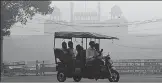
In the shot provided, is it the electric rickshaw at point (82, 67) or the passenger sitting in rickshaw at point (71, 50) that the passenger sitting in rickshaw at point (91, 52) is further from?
the passenger sitting in rickshaw at point (71, 50)

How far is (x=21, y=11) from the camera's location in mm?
29859

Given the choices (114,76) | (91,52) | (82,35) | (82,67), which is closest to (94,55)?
(91,52)

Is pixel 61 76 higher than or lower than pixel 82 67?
lower

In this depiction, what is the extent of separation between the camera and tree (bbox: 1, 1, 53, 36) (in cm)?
2775

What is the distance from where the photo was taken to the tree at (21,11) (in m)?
27.8

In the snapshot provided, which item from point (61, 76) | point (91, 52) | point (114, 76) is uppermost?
point (91, 52)

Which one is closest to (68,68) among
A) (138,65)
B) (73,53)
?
(73,53)

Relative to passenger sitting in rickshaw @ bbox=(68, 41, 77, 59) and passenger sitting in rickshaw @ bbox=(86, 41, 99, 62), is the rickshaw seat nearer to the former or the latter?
passenger sitting in rickshaw @ bbox=(68, 41, 77, 59)

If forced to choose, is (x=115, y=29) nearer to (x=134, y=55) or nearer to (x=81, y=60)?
(x=134, y=55)

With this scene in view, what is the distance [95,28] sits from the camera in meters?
60.3

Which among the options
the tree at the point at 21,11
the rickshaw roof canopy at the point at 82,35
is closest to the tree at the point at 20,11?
the tree at the point at 21,11

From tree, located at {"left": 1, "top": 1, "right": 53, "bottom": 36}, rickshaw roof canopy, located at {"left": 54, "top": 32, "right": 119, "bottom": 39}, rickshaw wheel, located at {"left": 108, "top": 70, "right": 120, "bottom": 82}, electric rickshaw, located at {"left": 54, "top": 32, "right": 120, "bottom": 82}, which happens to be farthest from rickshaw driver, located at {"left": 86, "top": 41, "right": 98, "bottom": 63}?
tree, located at {"left": 1, "top": 1, "right": 53, "bottom": 36}

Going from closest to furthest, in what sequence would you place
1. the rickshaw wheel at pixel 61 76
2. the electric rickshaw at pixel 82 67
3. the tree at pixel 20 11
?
the electric rickshaw at pixel 82 67, the rickshaw wheel at pixel 61 76, the tree at pixel 20 11

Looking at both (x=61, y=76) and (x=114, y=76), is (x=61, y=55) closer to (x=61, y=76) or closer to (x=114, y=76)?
(x=61, y=76)
